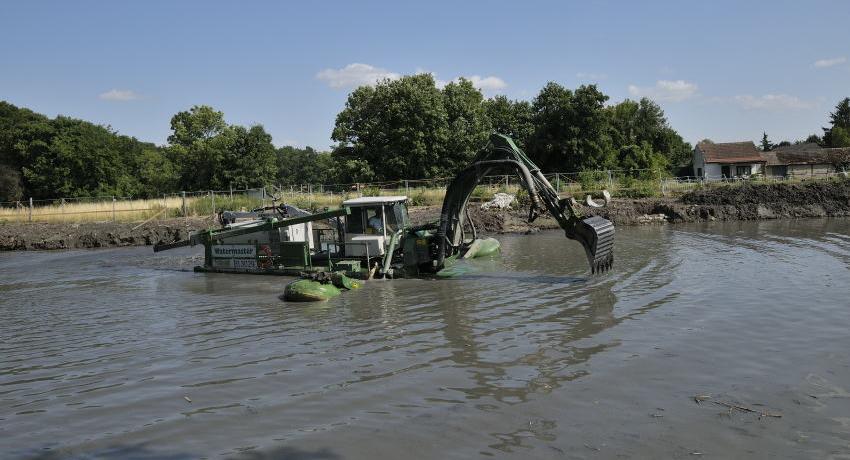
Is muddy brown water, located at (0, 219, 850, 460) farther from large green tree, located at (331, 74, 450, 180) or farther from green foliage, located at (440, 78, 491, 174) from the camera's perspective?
green foliage, located at (440, 78, 491, 174)

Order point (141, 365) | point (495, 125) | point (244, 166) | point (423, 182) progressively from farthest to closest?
point (495, 125) → point (244, 166) → point (423, 182) → point (141, 365)

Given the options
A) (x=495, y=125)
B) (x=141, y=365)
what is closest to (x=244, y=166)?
(x=495, y=125)

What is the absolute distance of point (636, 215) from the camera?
31.6m

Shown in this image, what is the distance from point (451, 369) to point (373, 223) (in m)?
8.96

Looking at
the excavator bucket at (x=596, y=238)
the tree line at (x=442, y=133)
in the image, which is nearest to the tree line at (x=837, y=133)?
the tree line at (x=442, y=133)

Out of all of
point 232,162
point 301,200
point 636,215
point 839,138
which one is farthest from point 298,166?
point 636,215

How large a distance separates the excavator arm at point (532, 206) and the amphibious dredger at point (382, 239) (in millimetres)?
23

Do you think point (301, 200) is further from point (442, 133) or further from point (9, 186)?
point (9, 186)

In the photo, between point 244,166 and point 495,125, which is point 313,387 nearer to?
point 244,166

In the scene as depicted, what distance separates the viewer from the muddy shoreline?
3062 centimetres

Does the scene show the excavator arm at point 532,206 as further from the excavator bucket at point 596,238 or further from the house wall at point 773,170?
the house wall at point 773,170

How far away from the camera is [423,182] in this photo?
4384 centimetres

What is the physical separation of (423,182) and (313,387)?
36919 millimetres

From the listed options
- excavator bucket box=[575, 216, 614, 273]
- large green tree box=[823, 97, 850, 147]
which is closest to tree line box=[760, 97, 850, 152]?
large green tree box=[823, 97, 850, 147]
